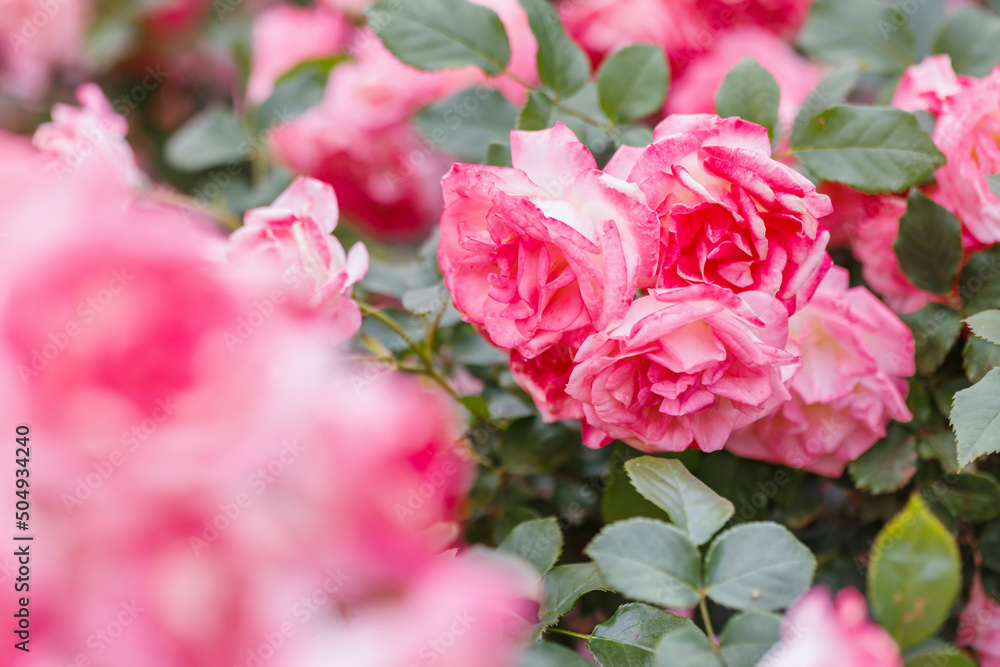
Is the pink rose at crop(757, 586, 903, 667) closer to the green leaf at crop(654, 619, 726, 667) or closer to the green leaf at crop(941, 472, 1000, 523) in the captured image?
the green leaf at crop(654, 619, 726, 667)

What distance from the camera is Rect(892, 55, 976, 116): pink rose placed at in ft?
1.69

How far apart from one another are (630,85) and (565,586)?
1.17ft

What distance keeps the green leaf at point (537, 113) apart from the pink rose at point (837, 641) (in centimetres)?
35

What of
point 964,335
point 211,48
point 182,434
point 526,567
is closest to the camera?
point 182,434

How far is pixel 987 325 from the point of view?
0.42 metres

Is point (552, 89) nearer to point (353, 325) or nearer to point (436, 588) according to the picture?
point (353, 325)

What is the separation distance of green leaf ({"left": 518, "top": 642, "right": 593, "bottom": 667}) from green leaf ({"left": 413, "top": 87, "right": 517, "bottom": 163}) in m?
0.37

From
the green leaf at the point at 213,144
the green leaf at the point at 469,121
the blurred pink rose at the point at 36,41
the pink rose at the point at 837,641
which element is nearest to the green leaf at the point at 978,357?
the pink rose at the point at 837,641

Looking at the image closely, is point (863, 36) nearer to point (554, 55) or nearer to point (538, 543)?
point (554, 55)

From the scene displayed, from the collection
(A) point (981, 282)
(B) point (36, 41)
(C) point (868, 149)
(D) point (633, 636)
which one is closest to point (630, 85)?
(C) point (868, 149)

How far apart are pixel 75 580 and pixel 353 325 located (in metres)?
0.27

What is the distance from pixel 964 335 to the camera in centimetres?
50

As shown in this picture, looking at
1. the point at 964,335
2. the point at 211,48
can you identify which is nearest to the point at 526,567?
the point at 964,335

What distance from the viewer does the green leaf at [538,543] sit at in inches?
15.8
